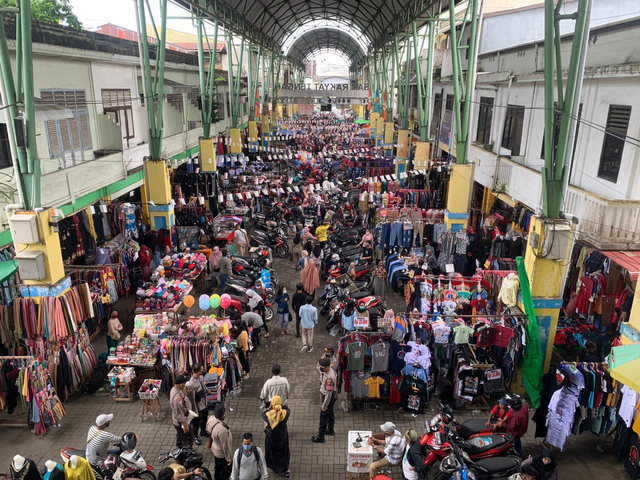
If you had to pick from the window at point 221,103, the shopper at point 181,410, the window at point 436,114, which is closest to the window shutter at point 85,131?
the shopper at point 181,410

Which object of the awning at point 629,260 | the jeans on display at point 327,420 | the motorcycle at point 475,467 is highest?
the awning at point 629,260

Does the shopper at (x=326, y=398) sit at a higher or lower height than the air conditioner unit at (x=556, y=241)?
lower

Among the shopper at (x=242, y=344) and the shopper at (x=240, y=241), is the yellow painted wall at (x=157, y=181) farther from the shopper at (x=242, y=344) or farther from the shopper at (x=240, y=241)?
the shopper at (x=242, y=344)

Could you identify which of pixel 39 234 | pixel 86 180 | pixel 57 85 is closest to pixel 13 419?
pixel 39 234


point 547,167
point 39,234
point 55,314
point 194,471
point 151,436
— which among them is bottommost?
point 151,436

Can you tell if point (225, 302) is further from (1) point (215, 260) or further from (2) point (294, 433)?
(1) point (215, 260)

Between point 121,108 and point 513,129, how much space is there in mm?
13064

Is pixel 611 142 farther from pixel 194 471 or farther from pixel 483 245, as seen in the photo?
pixel 194 471

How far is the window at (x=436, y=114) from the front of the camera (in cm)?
2662

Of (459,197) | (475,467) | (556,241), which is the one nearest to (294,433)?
(475,467)

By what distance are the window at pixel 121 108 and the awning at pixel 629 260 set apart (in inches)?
540

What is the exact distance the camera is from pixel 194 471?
18.9 ft

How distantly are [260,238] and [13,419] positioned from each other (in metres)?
8.65

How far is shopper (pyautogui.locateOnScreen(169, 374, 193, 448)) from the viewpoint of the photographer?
22.0 ft
